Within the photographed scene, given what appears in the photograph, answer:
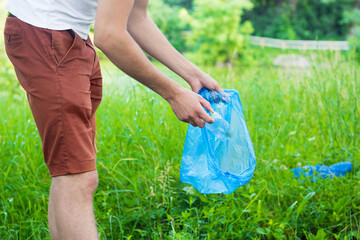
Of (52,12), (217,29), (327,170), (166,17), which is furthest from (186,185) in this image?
(217,29)

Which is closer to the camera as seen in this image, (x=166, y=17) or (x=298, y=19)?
(x=166, y=17)

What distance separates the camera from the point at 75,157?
1.53 meters

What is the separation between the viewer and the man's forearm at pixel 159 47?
194 cm

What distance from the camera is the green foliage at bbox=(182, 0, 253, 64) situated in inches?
1005

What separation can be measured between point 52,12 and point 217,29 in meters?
25.4

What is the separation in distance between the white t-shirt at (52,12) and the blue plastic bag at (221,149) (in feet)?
2.21

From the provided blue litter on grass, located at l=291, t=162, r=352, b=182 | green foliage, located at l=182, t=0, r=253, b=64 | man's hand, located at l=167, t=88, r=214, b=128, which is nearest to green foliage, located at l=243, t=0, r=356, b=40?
green foliage, located at l=182, t=0, r=253, b=64

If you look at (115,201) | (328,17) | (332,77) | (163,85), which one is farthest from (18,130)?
(328,17)

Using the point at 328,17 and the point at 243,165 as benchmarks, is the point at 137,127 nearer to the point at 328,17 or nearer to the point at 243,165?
the point at 243,165

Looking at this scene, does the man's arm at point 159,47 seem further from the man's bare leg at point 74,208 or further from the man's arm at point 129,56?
the man's bare leg at point 74,208

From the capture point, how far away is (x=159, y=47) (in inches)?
76.5

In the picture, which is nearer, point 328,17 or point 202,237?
point 202,237

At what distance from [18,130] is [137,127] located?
103 cm

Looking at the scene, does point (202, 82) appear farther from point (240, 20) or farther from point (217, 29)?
point (240, 20)
